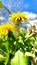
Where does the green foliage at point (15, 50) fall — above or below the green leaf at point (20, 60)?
above

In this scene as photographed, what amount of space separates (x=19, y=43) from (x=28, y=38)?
1.5 inches

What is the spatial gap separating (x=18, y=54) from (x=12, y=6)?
9.41 ft

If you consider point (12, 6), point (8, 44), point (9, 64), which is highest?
point (12, 6)

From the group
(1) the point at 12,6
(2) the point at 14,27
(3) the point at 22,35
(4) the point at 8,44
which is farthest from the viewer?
(1) the point at 12,6

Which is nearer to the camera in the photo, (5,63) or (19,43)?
(5,63)

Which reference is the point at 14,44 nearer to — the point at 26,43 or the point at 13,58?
the point at 26,43

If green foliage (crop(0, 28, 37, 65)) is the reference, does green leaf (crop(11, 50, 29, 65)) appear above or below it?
below

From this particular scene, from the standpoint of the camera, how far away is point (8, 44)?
2.43 ft

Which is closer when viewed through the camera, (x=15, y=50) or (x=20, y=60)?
(x=20, y=60)

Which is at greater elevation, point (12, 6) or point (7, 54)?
point (12, 6)

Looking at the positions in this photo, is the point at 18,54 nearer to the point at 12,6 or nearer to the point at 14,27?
the point at 14,27

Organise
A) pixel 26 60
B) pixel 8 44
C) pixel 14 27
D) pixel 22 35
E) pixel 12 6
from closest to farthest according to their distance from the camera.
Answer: pixel 26 60, pixel 8 44, pixel 22 35, pixel 14 27, pixel 12 6

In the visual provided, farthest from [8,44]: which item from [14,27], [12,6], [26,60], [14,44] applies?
[12,6]

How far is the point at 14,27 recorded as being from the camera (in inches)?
53.4
